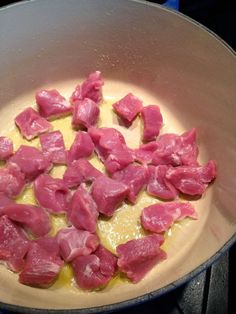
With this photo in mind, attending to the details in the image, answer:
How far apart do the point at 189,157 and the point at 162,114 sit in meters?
0.33

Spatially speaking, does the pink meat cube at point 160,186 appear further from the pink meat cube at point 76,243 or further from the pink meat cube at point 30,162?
the pink meat cube at point 30,162

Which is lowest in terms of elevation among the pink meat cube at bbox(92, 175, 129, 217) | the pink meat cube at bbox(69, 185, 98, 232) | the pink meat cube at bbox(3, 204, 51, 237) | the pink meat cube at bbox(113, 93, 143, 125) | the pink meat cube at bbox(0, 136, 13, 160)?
the pink meat cube at bbox(3, 204, 51, 237)

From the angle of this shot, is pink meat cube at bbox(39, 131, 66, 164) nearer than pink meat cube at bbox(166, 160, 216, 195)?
No

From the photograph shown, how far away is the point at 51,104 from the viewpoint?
1.98 metres

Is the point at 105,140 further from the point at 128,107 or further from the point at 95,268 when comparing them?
the point at 95,268

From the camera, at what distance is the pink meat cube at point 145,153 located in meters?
1.86

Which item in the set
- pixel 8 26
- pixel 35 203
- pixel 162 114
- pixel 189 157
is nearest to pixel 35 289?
pixel 35 203

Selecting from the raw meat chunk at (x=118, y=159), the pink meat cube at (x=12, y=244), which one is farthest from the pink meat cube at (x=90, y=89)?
the pink meat cube at (x=12, y=244)

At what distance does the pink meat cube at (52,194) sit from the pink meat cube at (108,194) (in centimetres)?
12

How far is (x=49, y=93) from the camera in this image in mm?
2008

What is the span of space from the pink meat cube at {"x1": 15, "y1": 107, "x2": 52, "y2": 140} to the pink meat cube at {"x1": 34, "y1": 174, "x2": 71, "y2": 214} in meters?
0.27

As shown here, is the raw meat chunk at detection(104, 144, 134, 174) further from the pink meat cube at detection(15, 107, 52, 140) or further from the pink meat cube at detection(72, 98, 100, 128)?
the pink meat cube at detection(15, 107, 52, 140)

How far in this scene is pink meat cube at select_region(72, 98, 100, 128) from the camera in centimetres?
193

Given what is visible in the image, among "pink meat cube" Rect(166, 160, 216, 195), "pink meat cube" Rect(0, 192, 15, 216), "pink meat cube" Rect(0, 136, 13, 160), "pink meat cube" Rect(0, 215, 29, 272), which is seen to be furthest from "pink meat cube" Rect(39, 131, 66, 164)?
"pink meat cube" Rect(166, 160, 216, 195)
